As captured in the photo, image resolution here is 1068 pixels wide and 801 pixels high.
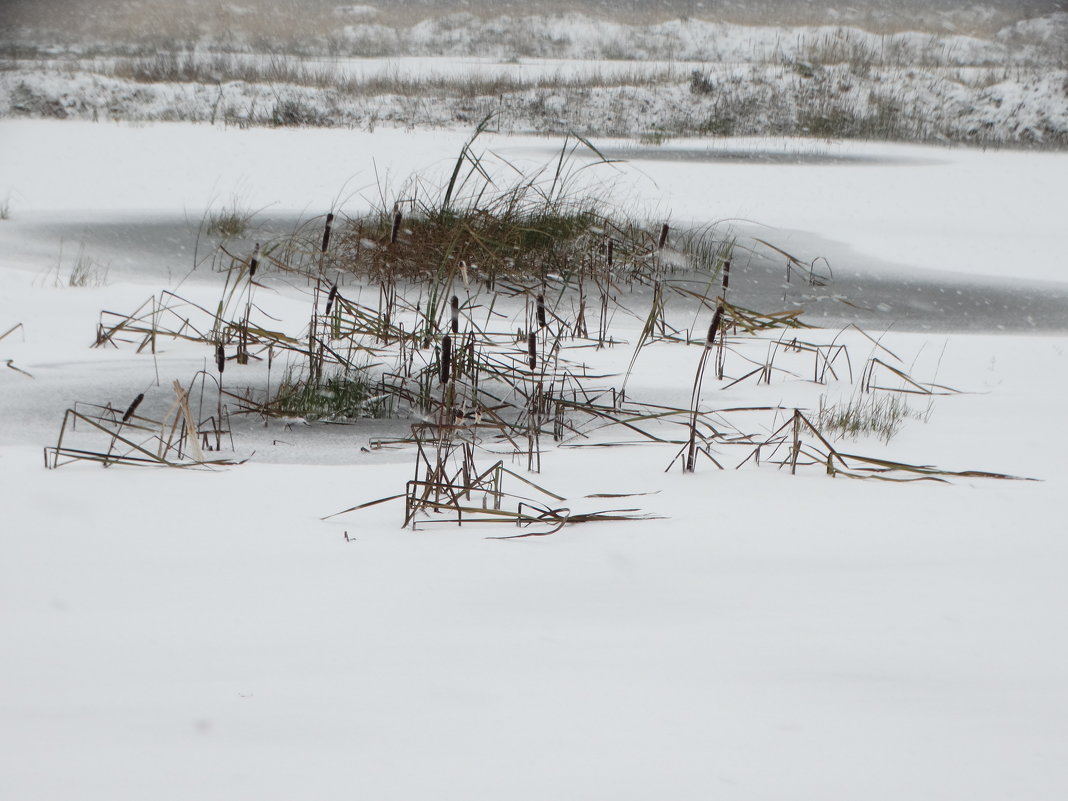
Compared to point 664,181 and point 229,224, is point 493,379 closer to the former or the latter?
point 229,224

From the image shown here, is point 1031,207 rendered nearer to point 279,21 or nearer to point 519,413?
point 519,413

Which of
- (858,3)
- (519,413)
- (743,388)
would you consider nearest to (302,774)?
(519,413)

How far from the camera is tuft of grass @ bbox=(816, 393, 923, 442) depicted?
237 cm

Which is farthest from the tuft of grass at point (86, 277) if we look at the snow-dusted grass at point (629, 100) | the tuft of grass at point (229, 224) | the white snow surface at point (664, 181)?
the snow-dusted grass at point (629, 100)

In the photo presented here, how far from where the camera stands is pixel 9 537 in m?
1.58

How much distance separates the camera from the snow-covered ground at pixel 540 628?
1.00 meters

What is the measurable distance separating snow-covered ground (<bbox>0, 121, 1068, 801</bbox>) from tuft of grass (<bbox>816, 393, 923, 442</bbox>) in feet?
0.17

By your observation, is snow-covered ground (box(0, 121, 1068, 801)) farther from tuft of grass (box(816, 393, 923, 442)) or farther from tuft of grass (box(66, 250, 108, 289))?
tuft of grass (box(66, 250, 108, 289))

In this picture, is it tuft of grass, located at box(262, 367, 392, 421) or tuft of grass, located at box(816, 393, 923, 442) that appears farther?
tuft of grass, located at box(262, 367, 392, 421)

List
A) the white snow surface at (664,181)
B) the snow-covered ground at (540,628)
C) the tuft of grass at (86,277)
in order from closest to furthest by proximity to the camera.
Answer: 1. the snow-covered ground at (540,628)
2. the tuft of grass at (86,277)
3. the white snow surface at (664,181)

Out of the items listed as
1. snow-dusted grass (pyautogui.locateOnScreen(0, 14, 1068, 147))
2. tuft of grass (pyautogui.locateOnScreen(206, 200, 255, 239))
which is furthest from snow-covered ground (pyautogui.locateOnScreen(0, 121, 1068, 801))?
snow-dusted grass (pyautogui.locateOnScreen(0, 14, 1068, 147))

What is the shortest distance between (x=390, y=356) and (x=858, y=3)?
2117 inches

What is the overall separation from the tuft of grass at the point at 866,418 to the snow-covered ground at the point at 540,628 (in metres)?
0.05

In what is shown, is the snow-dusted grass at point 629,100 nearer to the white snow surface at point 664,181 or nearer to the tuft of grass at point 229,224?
the white snow surface at point 664,181
